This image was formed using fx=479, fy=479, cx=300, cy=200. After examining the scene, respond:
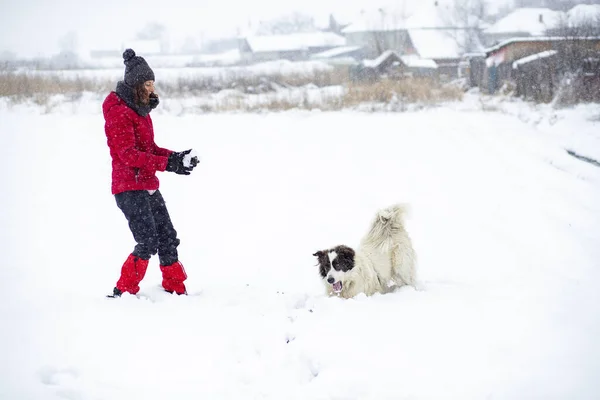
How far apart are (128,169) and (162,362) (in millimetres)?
1633

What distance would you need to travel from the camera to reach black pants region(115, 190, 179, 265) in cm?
403

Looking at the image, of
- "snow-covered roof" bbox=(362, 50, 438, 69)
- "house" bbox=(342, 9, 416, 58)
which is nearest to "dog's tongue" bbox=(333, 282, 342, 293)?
"snow-covered roof" bbox=(362, 50, 438, 69)

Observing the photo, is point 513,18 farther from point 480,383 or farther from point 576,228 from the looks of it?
point 480,383

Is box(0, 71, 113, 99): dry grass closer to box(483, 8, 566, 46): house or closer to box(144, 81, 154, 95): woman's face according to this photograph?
box(144, 81, 154, 95): woman's face

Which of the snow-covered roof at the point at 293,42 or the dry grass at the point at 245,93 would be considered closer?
the dry grass at the point at 245,93

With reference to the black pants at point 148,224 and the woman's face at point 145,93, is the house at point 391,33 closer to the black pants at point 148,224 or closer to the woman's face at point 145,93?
the woman's face at point 145,93

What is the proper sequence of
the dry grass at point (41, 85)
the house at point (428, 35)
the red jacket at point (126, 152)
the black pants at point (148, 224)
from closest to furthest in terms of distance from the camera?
the red jacket at point (126, 152)
the black pants at point (148, 224)
the dry grass at point (41, 85)
the house at point (428, 35)

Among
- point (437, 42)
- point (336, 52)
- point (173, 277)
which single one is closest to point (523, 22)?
point (437, 42)

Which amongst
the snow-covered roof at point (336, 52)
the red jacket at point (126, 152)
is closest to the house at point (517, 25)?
the snow-covered roof at point (336, 52)

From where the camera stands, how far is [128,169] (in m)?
3.97

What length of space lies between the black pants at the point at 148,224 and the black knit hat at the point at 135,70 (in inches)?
36.5

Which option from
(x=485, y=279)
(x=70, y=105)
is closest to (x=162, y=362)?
(x=485, y=279)

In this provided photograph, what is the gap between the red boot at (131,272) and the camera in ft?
13.7

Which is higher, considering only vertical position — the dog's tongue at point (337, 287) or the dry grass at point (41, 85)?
the dry grass at point (41, 85)
